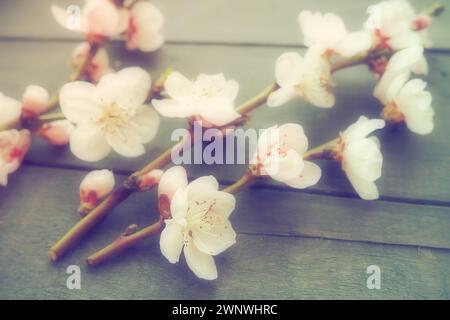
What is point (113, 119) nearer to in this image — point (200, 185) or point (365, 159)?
point (200, 185)

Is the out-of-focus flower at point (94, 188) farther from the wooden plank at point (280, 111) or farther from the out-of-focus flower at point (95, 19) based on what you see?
the out-of-focus flower at point (95, 19)

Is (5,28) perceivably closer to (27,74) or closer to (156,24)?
(27,74)

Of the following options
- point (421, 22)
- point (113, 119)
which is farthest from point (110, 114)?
point (421, 22)

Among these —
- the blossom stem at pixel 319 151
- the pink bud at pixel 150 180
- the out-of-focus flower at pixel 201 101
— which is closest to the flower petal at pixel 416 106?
the blossom stem at pixel 319 151

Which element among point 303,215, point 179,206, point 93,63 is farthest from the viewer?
point 93,63

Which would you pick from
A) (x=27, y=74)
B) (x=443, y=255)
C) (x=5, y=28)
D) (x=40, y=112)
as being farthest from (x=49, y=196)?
(x=443, y=255)
